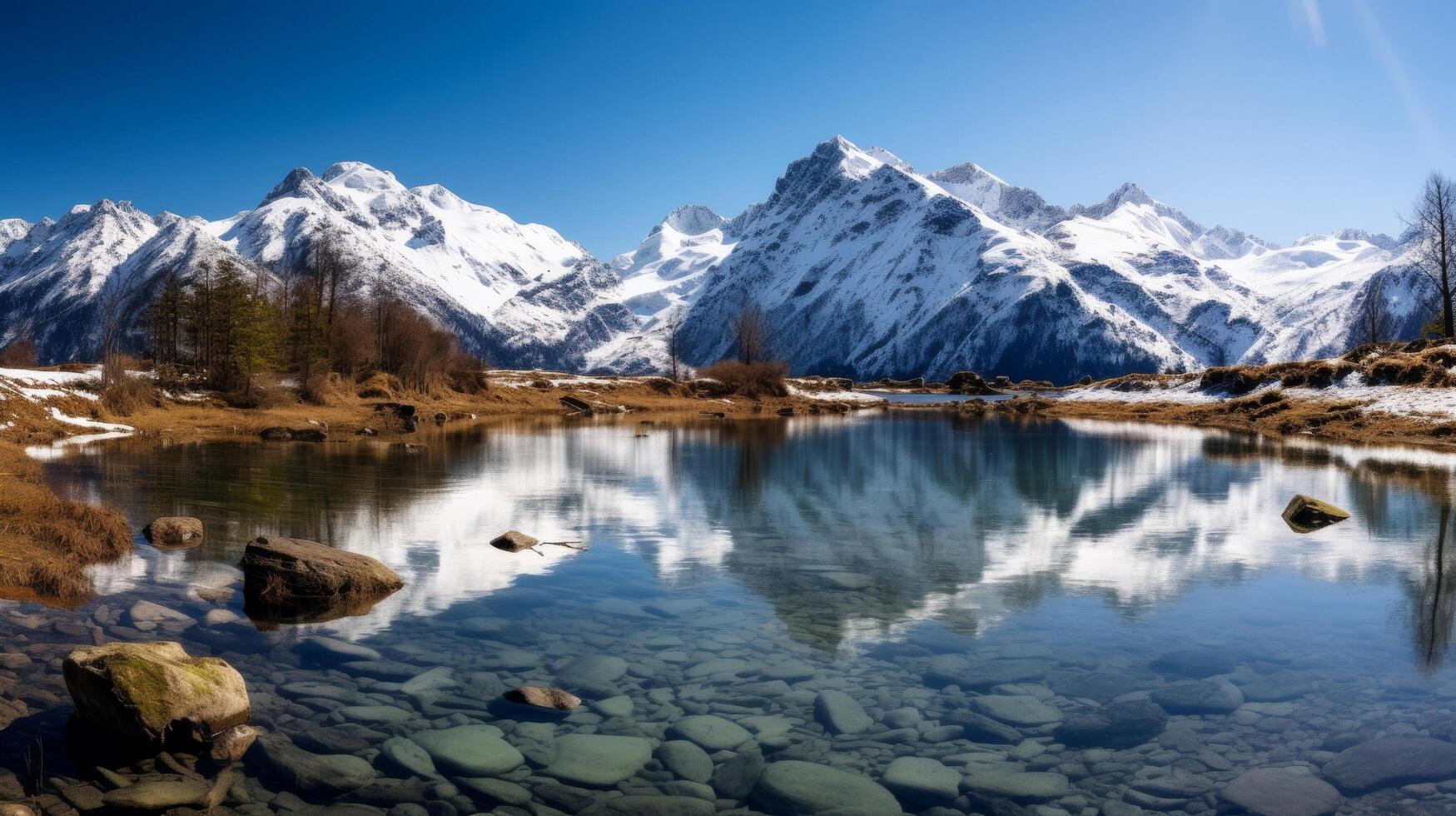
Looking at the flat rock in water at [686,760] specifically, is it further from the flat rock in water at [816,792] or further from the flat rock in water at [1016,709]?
the flat rock in water at [1016,709]

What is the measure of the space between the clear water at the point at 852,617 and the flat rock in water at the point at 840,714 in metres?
0.10

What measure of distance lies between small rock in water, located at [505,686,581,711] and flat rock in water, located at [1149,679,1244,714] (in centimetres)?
745

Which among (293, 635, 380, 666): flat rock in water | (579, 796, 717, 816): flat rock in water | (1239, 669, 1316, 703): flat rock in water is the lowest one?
(579, 796, 717, 816): flat rock in water

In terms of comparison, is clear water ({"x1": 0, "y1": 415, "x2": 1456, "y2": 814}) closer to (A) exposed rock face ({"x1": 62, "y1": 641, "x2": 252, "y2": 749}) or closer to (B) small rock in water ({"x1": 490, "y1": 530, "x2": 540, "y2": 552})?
(A) exposed rock face ({"x1": 62, "y1": 641, "x2": 252, "y2": 749})

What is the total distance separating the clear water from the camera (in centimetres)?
940

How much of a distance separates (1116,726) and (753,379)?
113 m

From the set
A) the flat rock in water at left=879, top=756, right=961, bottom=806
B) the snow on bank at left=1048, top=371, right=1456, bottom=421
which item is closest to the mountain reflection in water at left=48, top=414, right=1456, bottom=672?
the flat rock in water at left=879, top=756, right=961, bottom=806

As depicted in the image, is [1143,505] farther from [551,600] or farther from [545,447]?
[545,447]

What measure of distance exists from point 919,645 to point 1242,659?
4658mm

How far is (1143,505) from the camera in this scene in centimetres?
2825

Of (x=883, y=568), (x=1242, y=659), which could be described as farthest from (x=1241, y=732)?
(x=883, y=568)

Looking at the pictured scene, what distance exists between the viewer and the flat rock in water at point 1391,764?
866 cm

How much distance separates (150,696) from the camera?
9.05 metres

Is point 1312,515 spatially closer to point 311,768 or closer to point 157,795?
point 311,768
